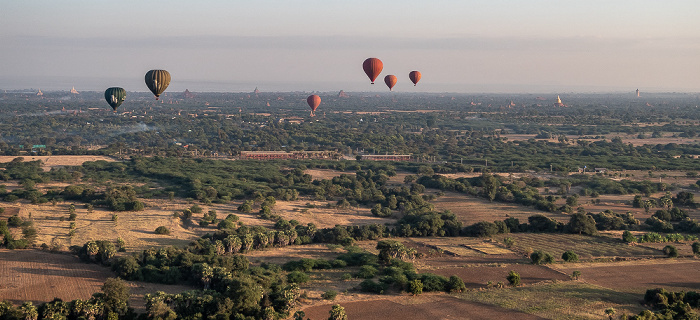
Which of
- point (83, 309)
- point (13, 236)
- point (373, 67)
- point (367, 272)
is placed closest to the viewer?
point (83, 309)

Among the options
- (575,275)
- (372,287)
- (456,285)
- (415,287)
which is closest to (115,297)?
(372,287)

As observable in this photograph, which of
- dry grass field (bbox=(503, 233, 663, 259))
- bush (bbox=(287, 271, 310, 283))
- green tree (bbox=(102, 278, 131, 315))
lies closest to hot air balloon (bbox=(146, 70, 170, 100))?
bush (bbox=(287, 271, 310, 283))

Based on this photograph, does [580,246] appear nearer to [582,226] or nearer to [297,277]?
[582,226]

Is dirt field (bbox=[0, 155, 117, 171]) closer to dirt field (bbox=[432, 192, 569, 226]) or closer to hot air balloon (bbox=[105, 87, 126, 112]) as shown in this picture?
hot air balloon (bbox=[105, 87, 126, 112])

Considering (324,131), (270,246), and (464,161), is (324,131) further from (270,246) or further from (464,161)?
(270,246)

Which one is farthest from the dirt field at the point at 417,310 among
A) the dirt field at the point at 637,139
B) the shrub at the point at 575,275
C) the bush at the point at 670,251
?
the dirt field at the point at 637,139

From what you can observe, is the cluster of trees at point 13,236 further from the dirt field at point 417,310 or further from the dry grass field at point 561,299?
the dry grass field at point 561,299
